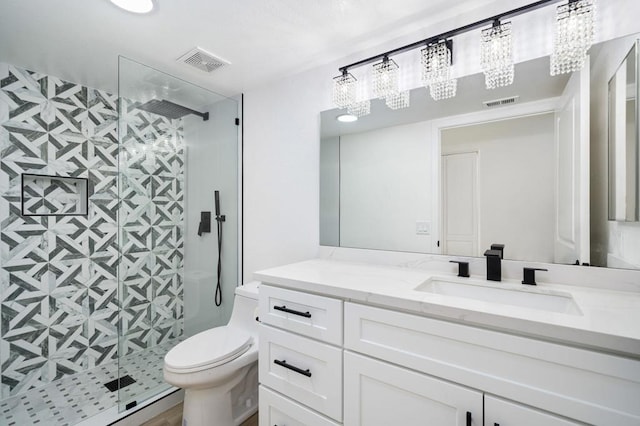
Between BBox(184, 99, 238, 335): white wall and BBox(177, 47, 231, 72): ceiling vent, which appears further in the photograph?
BBox(184, 99, 238, 335): white wall

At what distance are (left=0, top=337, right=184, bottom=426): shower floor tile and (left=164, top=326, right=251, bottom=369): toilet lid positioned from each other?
528 mm

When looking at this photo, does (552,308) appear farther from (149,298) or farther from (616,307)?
(149,298)

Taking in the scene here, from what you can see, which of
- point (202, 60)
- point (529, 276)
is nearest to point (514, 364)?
point (529, 276)

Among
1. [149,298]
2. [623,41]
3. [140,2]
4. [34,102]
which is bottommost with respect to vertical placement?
[149,298]

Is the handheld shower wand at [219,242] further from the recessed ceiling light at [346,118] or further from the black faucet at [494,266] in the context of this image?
the black faucet at [494,266]

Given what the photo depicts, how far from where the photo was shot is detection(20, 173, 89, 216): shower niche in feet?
6.53

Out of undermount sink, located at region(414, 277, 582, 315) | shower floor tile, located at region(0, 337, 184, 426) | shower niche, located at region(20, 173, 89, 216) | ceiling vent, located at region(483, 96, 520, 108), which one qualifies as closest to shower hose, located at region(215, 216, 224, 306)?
shower floor tile, located at region(0, 337, 184, 426)

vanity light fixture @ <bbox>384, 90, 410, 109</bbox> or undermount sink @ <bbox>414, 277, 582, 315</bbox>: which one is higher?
vanity light fixture @ <bbox>384, 90, 410, 109</bbox>

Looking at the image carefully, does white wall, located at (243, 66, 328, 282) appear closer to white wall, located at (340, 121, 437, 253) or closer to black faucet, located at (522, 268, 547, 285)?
white wall, located at (340, 121, 437, 253)

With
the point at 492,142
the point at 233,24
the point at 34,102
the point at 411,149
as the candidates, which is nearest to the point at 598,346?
the point at 492,142

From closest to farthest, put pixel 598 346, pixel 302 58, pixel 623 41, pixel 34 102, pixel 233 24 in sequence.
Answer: pixel 598 346
pixel 623 41
pixel 233 24
pixel 302 58
pixel 34 102

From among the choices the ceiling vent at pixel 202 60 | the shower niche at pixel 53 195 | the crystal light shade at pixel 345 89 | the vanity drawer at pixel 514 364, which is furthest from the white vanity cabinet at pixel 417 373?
the shower niche at pixel 53 195

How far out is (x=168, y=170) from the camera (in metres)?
2.04

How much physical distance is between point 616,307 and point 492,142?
2.49ft
